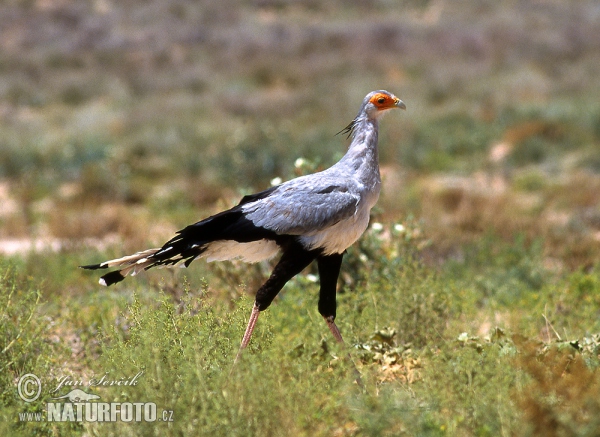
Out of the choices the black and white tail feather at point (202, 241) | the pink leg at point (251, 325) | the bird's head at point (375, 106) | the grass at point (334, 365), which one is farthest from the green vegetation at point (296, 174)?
the bird's head at point (375, 106)

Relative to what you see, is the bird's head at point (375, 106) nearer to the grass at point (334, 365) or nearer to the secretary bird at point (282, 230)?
the secretary bird at point (282, 230)

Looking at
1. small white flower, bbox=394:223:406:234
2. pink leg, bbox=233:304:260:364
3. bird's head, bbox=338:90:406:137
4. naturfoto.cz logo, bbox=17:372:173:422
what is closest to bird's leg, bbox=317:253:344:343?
pink leg, bbox=233:304:260:364

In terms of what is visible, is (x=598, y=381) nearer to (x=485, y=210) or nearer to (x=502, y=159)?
(x=485, y=210)

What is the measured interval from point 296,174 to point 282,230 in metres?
2.17

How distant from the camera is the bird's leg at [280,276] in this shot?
4.62 meters

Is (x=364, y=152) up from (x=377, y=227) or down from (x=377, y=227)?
up

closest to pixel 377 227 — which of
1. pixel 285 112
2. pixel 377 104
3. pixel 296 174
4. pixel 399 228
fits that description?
pixel 399 228

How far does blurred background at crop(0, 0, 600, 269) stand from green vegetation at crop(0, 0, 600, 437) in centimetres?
8

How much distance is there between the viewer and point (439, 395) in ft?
11.7

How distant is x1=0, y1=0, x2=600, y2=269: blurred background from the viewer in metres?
11.1

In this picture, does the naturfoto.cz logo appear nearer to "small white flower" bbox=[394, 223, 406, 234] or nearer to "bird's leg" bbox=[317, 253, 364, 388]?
"bird's leg" bbox=[317, 253, 364, 388]

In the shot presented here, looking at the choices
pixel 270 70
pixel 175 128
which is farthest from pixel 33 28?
pixel 175 128

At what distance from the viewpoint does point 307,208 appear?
4.61 m

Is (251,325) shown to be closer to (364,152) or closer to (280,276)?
(280,276)
